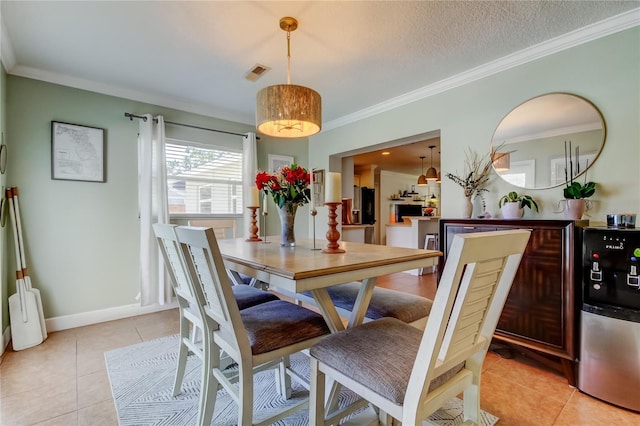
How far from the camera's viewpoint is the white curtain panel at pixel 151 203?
312cm

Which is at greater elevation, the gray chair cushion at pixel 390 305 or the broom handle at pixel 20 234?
the broom handle at pixel 20 234

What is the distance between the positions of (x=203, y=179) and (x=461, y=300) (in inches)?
135

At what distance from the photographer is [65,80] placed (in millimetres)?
2777

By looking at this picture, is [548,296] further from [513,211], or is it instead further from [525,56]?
[525,56]

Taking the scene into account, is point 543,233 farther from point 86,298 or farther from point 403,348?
point 86,298

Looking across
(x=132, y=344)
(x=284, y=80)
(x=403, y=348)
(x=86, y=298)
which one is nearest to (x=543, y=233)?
(x=403, y=348)

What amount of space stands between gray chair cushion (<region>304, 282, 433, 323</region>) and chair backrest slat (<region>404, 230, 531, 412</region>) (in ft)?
1.91

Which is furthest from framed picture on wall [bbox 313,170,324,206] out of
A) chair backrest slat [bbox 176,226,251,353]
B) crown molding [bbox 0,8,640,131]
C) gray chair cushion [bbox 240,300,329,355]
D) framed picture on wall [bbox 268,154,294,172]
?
chair backrest slat [bbox 176,226,251,353]

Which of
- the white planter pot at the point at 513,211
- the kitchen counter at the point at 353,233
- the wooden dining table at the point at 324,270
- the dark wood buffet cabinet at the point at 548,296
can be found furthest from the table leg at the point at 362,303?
the kitchen counter at the point at 353,233

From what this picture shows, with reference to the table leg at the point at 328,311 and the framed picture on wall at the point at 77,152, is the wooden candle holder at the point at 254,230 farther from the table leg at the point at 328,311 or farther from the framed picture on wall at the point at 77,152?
the framed picture on wall at the point at 77,152

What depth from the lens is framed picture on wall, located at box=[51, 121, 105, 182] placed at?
2756mm

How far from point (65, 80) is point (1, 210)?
1.29m

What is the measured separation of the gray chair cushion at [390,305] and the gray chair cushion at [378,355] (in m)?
0.32

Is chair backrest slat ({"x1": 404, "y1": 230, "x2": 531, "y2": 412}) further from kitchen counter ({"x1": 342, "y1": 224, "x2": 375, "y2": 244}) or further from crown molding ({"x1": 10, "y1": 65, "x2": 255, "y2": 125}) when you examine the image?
kitchen counter ({"x1": 342, "y1": 224, "x2": 375, "y2": 244})
